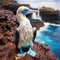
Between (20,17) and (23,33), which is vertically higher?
(20,17)

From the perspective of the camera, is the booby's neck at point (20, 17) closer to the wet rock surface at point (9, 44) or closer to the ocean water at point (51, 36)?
the wet rock surface at point (9, 44)

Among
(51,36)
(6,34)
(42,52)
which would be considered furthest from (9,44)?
(51,36)

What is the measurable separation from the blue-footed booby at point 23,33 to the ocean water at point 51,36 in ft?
2.00

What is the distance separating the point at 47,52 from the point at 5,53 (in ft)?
1.66

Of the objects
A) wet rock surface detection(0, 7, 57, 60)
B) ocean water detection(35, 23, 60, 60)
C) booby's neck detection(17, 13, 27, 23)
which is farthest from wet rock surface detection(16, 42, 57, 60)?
booby's neck detection(17, 13, 27, 23)

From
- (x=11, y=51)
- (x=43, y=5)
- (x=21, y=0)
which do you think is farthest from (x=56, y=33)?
(x=11, y=51)

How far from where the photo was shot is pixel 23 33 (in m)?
1.35

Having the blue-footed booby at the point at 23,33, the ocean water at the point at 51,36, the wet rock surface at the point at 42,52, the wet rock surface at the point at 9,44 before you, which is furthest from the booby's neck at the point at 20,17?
the ocean water at the point at 51,36

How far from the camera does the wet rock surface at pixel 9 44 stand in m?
1.42

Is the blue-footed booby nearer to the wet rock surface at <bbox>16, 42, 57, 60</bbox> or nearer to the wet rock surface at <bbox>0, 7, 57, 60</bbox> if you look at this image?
the wet rock surface at <bbox>0, 7, 57, 60</bbox>

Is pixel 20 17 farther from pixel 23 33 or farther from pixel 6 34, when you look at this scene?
pixel 6 34

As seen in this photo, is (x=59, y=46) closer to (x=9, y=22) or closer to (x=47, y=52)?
(x=47, y=52)

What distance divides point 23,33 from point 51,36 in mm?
796

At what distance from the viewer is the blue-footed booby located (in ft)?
4.39
